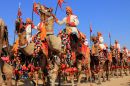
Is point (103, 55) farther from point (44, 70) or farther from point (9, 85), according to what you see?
point (9, 85)

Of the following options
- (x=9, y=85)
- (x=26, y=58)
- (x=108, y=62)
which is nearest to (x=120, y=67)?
(x=108, y=62)

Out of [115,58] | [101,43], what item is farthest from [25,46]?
[115,58]

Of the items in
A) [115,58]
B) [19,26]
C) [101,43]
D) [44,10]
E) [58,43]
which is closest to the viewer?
[19,26]

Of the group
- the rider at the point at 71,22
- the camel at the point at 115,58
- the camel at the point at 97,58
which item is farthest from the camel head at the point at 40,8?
the camel at the point at 115,58

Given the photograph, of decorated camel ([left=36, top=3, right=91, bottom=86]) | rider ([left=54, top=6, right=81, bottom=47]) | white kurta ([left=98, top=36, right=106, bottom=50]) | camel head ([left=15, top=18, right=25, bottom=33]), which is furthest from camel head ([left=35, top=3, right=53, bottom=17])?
white kurta ([left=98, top=36, right=106, bottom=50])

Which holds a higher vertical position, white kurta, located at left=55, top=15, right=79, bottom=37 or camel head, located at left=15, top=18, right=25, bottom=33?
white kurta, located at left=55, top=15, right=79, bottom=37

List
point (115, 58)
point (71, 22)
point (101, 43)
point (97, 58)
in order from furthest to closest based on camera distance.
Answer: point (115, 58)
point (101, 43)
point (97, 58)
point (71, 22)

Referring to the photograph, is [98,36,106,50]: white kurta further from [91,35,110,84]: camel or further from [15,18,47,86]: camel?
[15,18,47,86]: camel

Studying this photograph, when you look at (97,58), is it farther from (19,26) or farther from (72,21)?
(19,26)

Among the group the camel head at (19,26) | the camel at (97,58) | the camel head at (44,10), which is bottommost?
the camel at (97,58)

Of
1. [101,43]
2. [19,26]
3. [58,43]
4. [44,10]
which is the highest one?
[44,10]

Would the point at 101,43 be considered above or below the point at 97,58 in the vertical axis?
above

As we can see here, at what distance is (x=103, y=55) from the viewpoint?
10.6m

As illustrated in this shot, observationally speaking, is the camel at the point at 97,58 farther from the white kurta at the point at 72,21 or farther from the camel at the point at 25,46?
the camel at the point at 25,46
